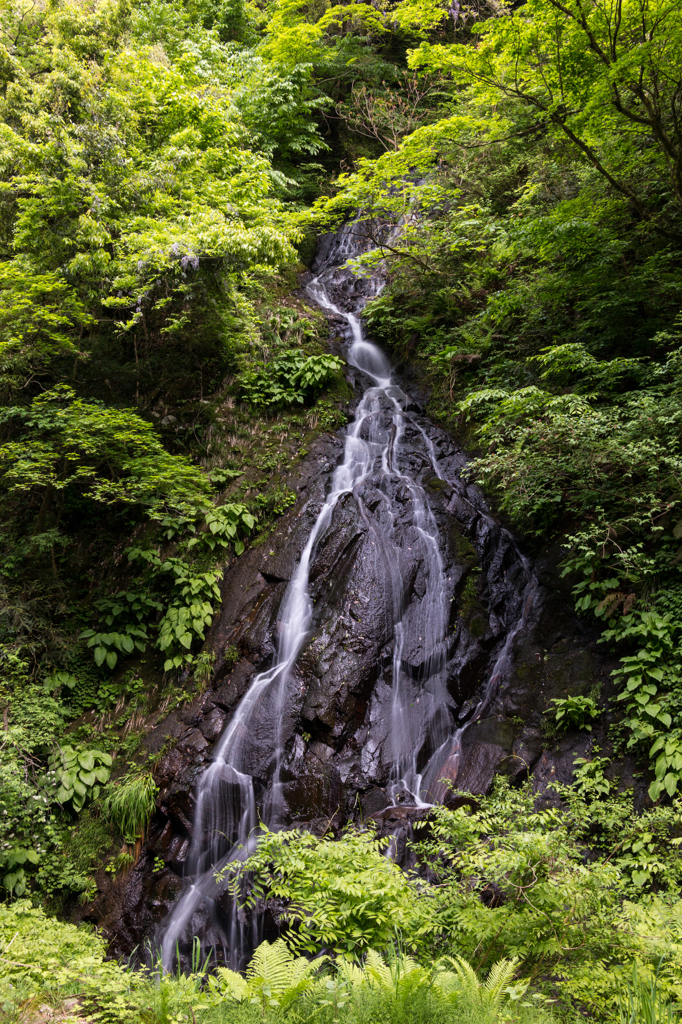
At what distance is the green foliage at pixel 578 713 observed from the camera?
17.5ft

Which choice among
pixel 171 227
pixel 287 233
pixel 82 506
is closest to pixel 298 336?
pixel 287 233

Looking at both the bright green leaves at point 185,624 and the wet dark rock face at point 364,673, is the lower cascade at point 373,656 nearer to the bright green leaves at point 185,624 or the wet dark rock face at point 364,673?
the wet dark rock face at point 364,673

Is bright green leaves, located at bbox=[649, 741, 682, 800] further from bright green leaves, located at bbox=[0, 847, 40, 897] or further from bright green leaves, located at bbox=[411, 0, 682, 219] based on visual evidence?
bright green leaves, located at bbox=[0, 847, 40, 897]

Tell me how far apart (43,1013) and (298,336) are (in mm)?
10593

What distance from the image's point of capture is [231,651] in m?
7.30

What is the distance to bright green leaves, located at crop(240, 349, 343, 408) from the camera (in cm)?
998

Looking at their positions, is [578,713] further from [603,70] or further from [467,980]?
[603,70]

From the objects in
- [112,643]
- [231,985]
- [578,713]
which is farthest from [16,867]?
[578,713]

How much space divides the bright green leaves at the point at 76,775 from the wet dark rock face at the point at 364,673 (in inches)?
25.5

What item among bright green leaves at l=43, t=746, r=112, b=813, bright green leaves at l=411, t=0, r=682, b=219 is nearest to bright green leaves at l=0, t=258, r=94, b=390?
bright green leaves at l=43, t=746, r=112, b=813

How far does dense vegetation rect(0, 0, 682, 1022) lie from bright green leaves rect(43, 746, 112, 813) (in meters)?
0.03

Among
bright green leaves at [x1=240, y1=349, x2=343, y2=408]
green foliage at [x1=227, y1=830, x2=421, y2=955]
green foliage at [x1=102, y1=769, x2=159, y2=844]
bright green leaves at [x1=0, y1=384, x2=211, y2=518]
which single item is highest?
bright green leaves at [x1=240, y1=349, x2=343, y2=408]

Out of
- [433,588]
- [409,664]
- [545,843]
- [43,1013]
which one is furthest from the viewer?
[433,588]

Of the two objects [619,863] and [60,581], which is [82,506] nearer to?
[60,581]
